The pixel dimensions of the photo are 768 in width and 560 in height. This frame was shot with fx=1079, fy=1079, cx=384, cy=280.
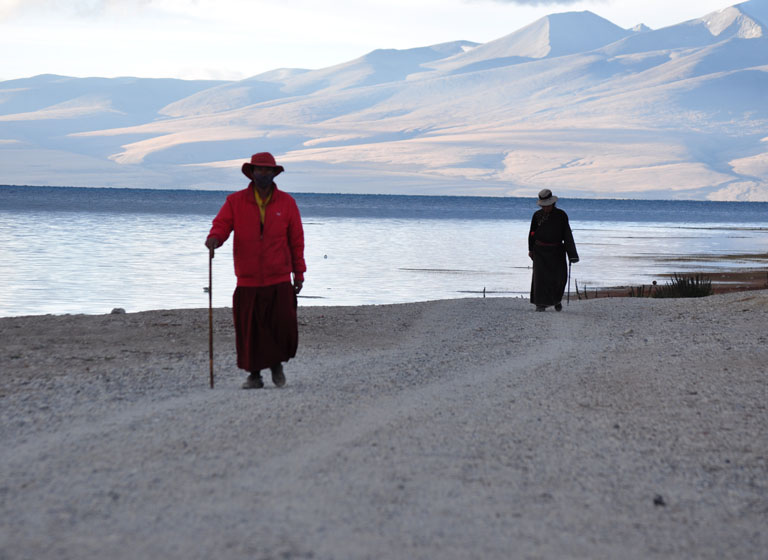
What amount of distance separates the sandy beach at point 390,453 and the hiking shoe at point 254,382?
21 cm

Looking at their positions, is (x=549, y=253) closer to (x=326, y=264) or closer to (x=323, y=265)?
(x=323, y=265)

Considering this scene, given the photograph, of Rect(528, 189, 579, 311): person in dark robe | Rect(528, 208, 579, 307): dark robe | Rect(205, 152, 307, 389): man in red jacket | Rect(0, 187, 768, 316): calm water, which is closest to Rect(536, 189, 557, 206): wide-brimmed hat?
Rect(528, 189, 579, 311): person in dark robe

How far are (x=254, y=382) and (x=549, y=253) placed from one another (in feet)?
27.8

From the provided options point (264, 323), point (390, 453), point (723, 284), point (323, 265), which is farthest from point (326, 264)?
point (390, 453)

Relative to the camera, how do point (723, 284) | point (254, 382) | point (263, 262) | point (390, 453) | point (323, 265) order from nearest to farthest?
point (390, 453) < point (263, 262) < point (254, 382) < point (723, 284) < point (323, 265)

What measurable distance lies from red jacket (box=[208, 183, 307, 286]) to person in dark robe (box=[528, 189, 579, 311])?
8114 millimetres

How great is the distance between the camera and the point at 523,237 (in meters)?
49.7

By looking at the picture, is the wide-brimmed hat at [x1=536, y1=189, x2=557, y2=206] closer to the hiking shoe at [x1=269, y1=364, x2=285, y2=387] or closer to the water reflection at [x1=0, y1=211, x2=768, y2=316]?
the water reflection at [x1=0, y1=211, x2=768, y2=316]

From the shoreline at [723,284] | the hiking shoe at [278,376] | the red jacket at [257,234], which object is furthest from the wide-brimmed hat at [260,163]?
the shoreline at [723,284]

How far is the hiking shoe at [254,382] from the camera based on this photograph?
8633mm

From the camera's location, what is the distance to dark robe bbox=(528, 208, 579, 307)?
1609 cm

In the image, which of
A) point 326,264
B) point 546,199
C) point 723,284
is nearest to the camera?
point 546,199

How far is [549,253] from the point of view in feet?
53.3

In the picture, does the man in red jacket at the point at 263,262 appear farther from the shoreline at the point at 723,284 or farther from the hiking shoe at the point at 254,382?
the shoreline at the point at 723,284
